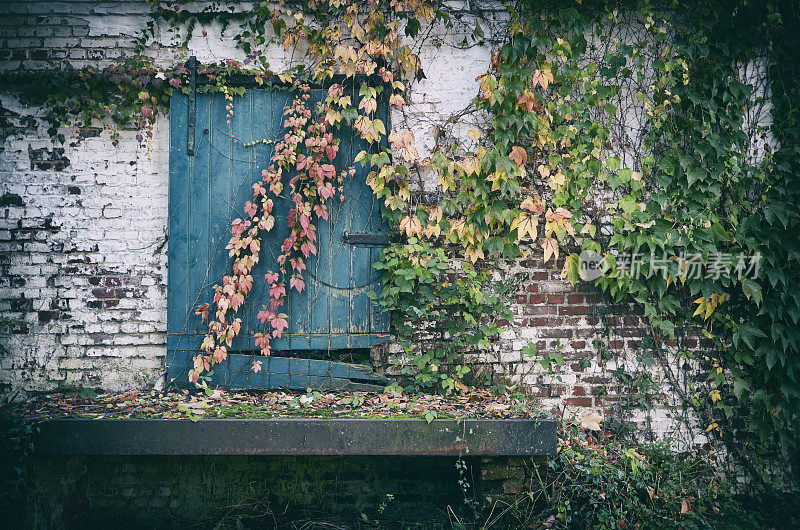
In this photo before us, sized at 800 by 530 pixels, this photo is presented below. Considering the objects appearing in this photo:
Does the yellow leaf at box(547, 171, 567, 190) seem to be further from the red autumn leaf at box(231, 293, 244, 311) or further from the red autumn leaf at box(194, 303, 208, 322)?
the red autumn leaf at box(194, 303, 208, 322)

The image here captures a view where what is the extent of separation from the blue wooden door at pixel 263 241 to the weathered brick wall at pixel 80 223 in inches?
8.1

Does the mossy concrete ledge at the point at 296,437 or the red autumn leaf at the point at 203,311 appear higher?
the red autumn leaf at the point at 203,311

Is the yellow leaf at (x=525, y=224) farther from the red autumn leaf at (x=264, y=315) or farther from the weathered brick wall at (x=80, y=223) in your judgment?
the red autumn leaf at (x=264, y=315)

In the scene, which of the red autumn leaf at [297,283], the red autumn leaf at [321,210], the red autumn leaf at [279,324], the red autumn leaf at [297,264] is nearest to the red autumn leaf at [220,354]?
the red autumn leaf at [279,324]

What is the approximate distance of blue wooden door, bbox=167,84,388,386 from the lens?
3.33 metres

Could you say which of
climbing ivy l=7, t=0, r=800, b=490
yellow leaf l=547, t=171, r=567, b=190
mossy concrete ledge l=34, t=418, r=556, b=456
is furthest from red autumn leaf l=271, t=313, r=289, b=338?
yellow leaf l=547, t=171, r=567, b=190

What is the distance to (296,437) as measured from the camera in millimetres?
2875

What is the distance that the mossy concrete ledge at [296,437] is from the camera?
9.30 feet

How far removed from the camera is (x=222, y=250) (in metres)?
3.36

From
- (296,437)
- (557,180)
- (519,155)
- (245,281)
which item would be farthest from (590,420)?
(245,281)

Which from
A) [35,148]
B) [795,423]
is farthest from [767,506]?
[35,148]

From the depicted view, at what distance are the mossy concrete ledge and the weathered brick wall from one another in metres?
0.59

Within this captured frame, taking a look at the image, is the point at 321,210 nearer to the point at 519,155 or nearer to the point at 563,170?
the point at 519,155

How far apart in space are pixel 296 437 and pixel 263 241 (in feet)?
4.40
